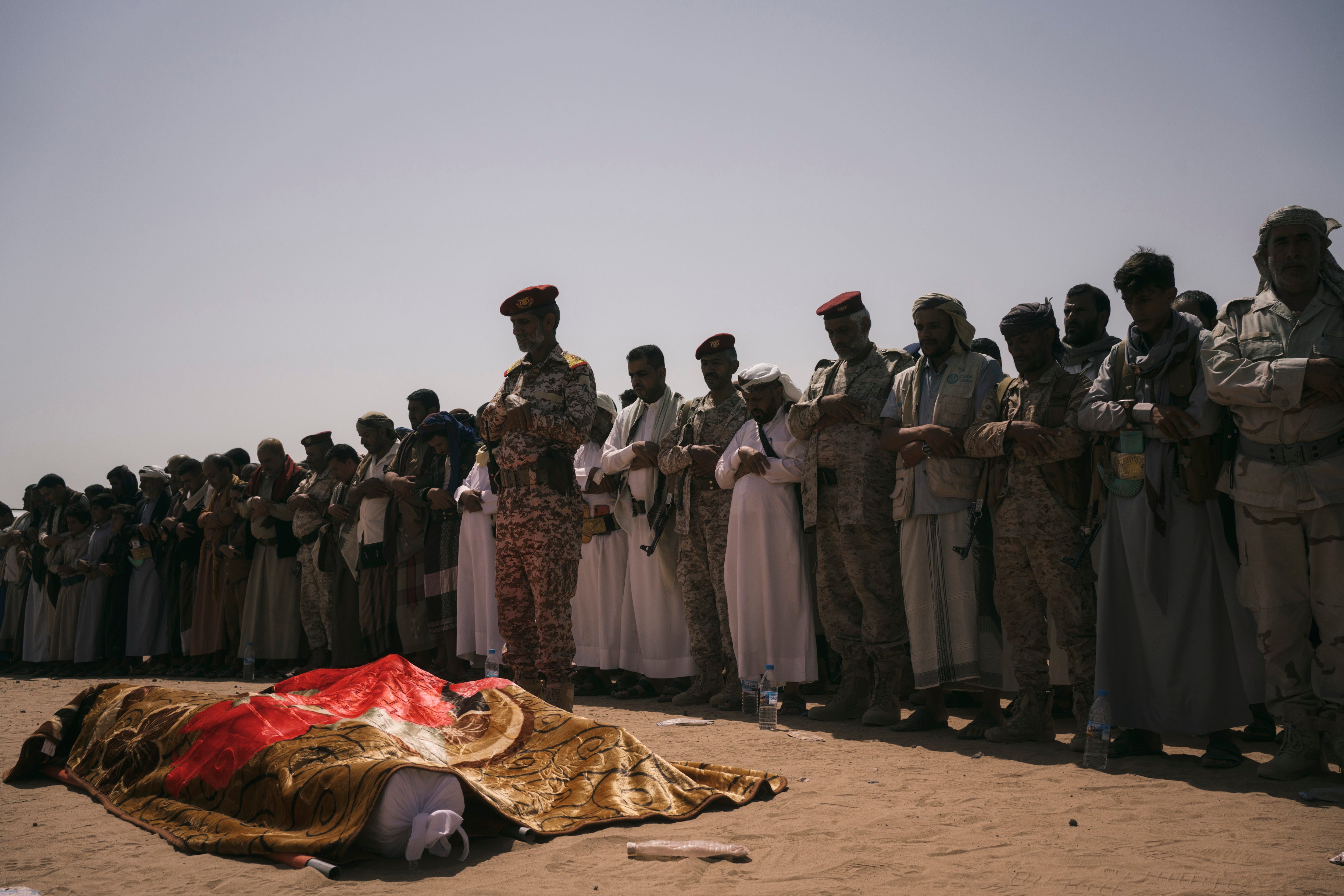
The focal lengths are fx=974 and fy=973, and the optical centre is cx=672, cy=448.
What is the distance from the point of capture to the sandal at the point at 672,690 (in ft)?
24.9

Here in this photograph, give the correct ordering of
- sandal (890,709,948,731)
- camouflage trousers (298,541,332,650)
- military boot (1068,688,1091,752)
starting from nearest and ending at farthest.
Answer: military boot (1068,688,1091,752) → sandal (890,709,948,731) → camouflage trousers (298,541,332,650)

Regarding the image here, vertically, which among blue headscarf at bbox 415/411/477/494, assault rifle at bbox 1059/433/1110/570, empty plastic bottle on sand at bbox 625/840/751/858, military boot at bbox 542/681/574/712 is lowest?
empty plastic bottle on sand at bbox 625/840/751/858

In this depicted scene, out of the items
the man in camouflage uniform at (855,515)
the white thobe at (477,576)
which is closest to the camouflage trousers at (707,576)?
the man in camouflage uniform at (855,515)

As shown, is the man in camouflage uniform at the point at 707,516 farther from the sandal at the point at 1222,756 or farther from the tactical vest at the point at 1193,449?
the sandal at the point at 1222,756

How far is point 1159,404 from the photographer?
4883 mm

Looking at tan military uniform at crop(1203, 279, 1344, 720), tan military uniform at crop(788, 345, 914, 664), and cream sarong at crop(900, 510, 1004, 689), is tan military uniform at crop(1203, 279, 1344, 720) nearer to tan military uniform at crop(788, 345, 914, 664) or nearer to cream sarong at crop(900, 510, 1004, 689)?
cream sarong at crop(900, 510, 1004, 689)

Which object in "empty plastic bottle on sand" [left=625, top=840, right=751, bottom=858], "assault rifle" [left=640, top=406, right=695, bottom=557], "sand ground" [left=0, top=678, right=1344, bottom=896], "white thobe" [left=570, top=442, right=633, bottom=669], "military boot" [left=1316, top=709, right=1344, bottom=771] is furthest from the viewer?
"white thobe" [left=570, top=442, right=633, bottom=669]

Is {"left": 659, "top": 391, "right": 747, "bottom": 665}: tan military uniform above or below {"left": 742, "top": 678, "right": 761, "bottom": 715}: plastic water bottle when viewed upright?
above

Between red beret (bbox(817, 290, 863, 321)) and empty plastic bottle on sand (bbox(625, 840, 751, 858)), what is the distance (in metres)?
4.10

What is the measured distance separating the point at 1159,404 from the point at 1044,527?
0.86 meters

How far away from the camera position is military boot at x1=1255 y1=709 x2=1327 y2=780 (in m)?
4.22

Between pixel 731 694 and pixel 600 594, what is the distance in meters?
1.94

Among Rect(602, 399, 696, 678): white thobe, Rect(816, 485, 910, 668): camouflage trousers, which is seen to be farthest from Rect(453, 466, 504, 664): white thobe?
Rect(816, 485, 910, 668): camouflage trousers

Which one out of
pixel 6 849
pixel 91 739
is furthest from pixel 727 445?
pixel 6 849
